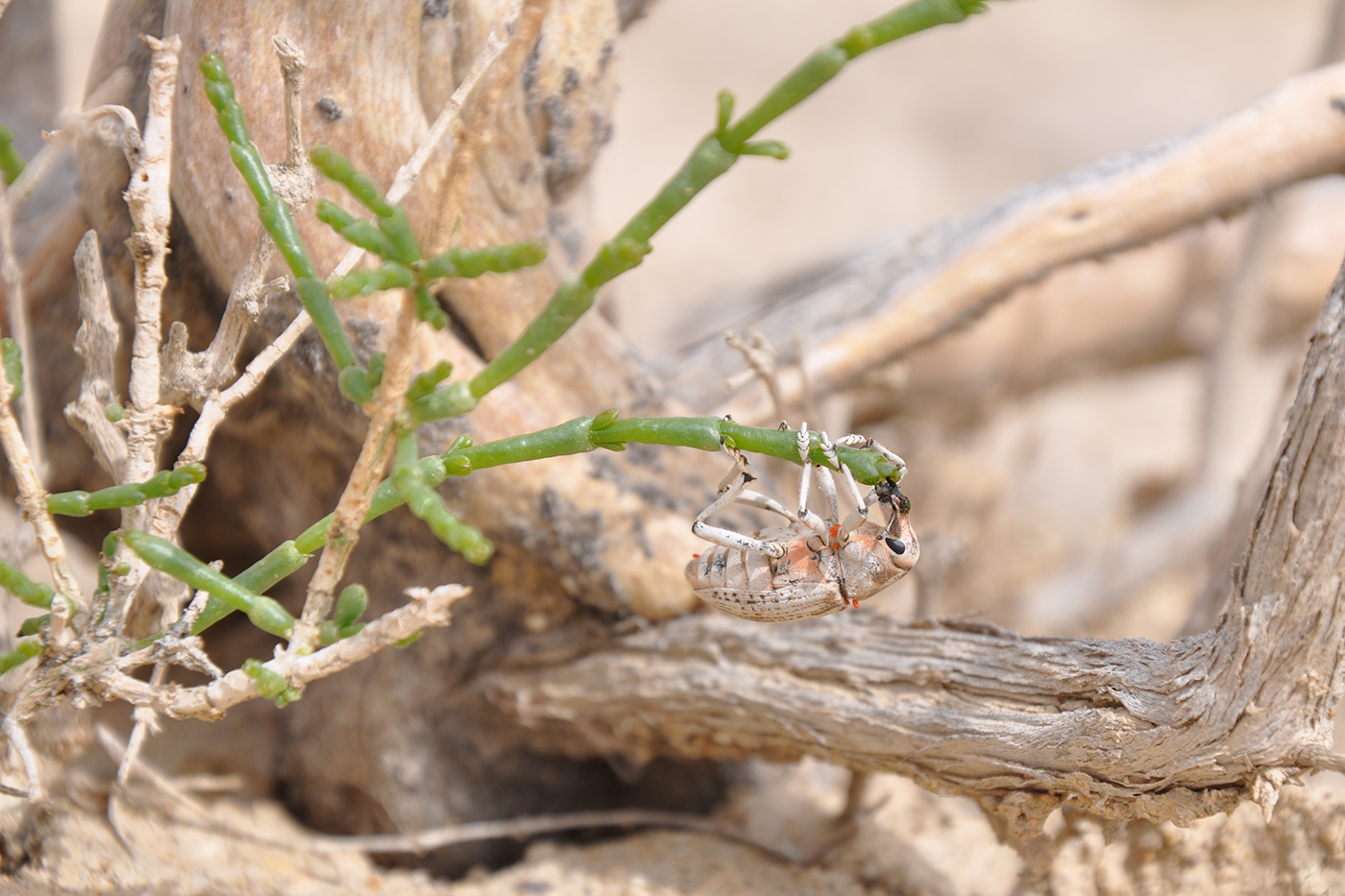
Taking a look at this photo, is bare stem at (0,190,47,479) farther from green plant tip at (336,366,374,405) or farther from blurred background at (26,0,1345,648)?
blurred background at (26,0,1345,648)

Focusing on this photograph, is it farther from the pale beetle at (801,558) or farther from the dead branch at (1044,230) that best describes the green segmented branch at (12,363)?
the dead branch at (1044,230)

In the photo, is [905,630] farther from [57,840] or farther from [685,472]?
[57,840]

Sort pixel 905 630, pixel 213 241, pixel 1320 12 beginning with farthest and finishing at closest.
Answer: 1. pixel 1320 12
2. pixel 905 630
3. pixel 213 241

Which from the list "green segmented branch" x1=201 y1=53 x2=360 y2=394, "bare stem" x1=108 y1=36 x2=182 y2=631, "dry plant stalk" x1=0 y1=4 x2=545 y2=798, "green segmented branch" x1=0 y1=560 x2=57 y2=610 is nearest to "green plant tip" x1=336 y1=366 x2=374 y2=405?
"green segmented branch" x1=201 y1=53 x2=360 y2=394

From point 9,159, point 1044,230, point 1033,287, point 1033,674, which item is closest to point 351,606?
point 9,159

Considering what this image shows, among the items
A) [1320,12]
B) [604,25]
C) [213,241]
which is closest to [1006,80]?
[1320,12]

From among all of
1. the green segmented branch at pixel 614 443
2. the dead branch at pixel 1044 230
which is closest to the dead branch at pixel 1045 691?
the green segmented branch at pixel 614 443
